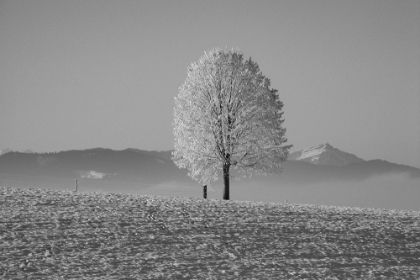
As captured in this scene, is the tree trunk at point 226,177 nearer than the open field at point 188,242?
No

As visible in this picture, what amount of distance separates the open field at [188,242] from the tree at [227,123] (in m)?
8.77

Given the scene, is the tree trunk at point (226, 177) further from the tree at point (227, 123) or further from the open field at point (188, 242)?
the open field at point (188, 242)

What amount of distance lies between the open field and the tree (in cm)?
877

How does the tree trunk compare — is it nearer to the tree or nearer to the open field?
the tree

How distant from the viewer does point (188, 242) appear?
18.0 m

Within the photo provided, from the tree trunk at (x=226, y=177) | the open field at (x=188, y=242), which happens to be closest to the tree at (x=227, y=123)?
the tree trunk at (x=226, y=177)

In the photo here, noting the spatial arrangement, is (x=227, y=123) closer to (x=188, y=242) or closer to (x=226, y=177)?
(x=226, y=177)

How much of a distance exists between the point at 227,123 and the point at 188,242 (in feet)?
55.3

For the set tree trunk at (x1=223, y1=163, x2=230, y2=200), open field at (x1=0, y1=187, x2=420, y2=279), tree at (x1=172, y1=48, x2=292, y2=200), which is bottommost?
open field at (x1=0, y1=187, x2=420, y2=279)

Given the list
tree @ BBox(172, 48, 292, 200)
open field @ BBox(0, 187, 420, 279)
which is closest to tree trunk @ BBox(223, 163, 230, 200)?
tree @ BBox(172, 48, 292, 200)

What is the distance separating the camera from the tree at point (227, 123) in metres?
34.0

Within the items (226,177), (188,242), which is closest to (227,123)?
(226,177)

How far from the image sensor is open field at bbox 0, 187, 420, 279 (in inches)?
602

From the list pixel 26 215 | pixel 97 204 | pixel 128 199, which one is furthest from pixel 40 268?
pixel 128 199
